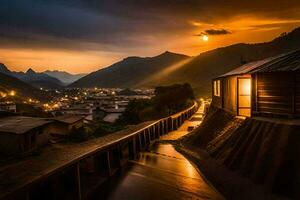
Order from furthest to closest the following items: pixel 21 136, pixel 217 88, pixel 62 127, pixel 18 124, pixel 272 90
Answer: pixel 62 127, pixel 18 124, pixel 217 88, pixel 21 136, pixel 272 90

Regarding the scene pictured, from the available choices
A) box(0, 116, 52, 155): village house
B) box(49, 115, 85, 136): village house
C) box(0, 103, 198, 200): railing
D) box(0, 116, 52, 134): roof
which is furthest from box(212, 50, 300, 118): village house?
box(49, 115, 85, 136): village house

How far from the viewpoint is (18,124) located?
32.5 meters

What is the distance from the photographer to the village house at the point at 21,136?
29.4 m

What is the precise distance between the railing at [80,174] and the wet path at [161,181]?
1177 millimetres

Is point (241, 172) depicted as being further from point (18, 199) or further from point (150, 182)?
point (18, 199)

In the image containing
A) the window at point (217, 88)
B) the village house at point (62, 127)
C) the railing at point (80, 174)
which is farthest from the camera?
the village house at point (62, 127)

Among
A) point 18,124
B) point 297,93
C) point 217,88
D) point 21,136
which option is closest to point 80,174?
point 21,136

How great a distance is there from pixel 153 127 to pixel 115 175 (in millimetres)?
12582

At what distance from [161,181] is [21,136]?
16138 mm

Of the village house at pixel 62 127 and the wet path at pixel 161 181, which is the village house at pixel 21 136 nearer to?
the village house at pixel 62 127

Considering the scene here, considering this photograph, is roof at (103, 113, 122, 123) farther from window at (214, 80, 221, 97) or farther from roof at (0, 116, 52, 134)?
window at (214, 80, 221, 97)

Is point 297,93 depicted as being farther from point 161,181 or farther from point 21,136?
point 21,136

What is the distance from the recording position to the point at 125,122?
199ft

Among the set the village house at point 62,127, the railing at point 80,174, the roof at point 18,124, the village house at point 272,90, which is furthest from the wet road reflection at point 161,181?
the village house at point 62,127
